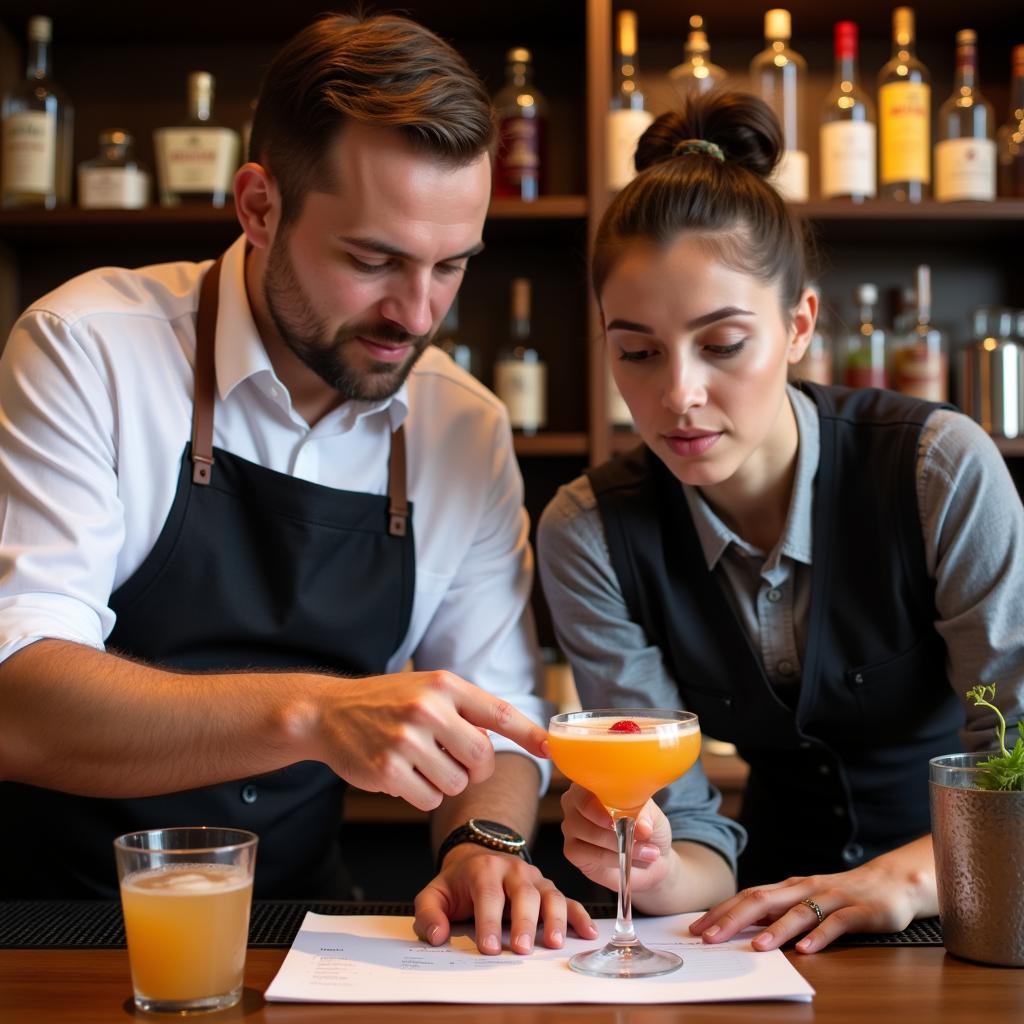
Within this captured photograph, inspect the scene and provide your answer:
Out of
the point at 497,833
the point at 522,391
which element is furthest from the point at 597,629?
the point at 522,391

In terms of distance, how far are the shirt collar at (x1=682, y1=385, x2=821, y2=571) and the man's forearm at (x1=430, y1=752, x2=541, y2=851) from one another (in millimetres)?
370

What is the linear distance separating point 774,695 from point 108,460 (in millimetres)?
904

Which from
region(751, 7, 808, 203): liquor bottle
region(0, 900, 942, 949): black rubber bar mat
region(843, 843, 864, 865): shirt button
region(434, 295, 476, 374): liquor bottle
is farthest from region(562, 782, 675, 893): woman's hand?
region(751, 7, 808, 203): liquor bottle

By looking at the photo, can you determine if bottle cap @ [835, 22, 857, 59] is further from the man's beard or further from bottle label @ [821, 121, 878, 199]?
the man's beard

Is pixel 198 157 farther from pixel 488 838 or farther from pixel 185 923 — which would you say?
pixel 185 923

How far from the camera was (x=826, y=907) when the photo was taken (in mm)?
1230

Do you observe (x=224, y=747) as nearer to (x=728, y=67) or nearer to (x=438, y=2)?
(x=438, y=2)

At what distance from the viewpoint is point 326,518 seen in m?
1.76

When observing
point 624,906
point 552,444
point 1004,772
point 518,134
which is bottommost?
point 624,906

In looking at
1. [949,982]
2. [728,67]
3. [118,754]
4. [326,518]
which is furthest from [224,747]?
[728,67]

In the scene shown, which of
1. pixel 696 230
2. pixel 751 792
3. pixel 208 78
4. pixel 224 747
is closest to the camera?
pixel 224 747

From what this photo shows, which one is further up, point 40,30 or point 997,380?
point 40,30

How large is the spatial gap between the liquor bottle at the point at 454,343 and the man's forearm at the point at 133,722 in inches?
62.4

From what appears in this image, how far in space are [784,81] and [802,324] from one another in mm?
1263
